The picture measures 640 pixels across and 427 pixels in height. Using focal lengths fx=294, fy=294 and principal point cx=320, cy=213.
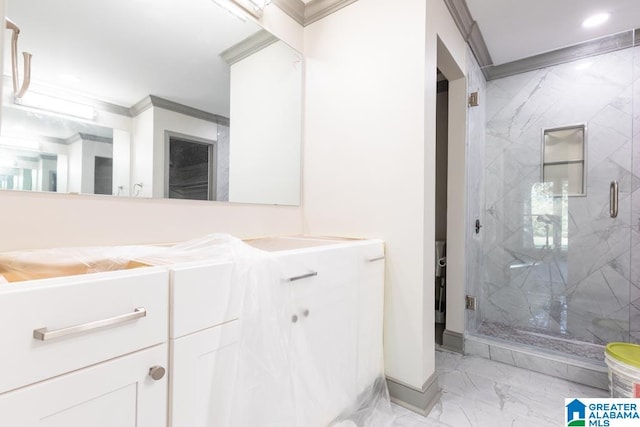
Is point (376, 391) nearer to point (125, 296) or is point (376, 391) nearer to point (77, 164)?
point (125, 296)

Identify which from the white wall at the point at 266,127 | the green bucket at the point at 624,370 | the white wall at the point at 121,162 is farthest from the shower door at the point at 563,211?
the white wall at the point at 121,162

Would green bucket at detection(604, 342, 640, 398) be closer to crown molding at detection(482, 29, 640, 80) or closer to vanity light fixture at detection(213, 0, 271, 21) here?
crown molding at detection(482, 29, 640, 80)

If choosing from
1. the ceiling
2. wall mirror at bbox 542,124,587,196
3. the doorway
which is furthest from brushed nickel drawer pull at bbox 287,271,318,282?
wall mirror at bbox 542,124,587,196

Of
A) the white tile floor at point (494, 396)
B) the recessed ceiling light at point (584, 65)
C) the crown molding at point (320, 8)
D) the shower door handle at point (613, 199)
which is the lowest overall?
the white tile floor at point (494, 396)

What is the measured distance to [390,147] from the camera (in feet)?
5.21

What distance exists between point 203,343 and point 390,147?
→ 126cm

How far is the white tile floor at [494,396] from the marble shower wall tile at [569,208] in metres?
0.78

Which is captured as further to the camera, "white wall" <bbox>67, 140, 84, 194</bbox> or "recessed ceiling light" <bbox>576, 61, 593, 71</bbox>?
"recessed ceiling light" <bbox>576, 61, 593, 71</bbox>

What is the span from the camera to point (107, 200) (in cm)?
114

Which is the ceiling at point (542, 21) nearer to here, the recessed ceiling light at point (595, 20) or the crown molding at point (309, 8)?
the recessed ceiling light at point (595, 20)

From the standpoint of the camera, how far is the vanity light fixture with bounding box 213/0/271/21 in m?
1.53

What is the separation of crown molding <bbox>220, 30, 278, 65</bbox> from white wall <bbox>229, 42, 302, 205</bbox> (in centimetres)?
2

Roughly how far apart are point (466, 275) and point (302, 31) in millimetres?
2132

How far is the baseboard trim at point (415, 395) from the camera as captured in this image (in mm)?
1483
